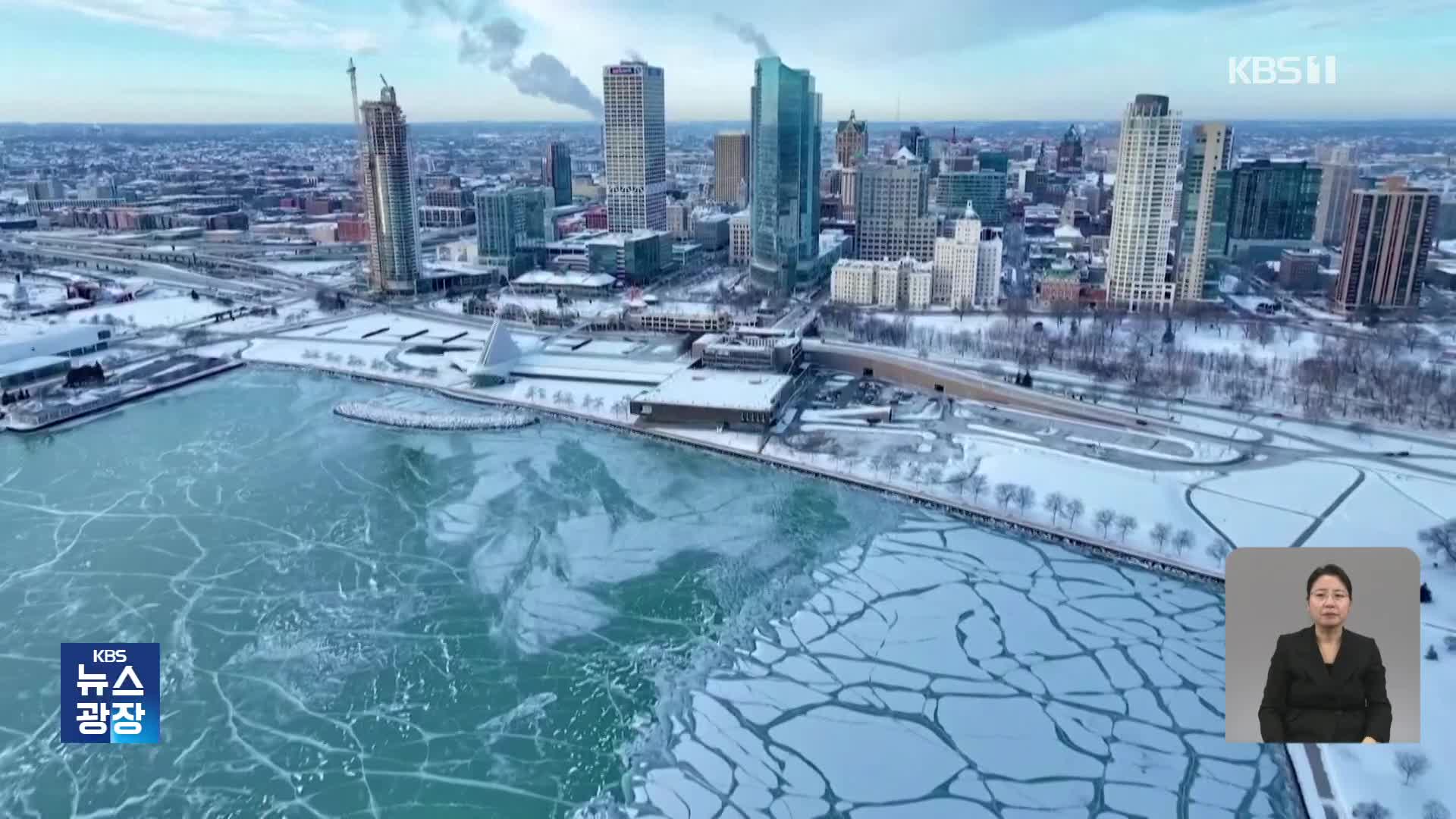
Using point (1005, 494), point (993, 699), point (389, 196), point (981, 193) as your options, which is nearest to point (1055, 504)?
point (1005, 494)

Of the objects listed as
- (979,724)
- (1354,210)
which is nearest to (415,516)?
(979,724)

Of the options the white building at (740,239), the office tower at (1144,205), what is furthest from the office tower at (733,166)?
the office tower at (1144,205)

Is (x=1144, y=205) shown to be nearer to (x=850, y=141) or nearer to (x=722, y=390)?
(x=722, y=390)

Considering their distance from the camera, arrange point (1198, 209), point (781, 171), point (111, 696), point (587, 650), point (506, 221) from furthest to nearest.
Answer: point (506, 221) < point (781, 171) < point (1198, 209) < point (587, 650) < point (111, 696)

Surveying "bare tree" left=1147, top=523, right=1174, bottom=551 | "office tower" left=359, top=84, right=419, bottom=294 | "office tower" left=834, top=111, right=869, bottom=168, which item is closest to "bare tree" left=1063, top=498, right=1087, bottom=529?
"bare tree" left=1147, top=523, right=1174, bottom=551

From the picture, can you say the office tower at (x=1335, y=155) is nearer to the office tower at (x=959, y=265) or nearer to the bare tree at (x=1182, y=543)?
the office tower at (x=959, y=265)

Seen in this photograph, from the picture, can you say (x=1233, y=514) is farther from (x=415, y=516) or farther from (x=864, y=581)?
(x=415, y=516)
